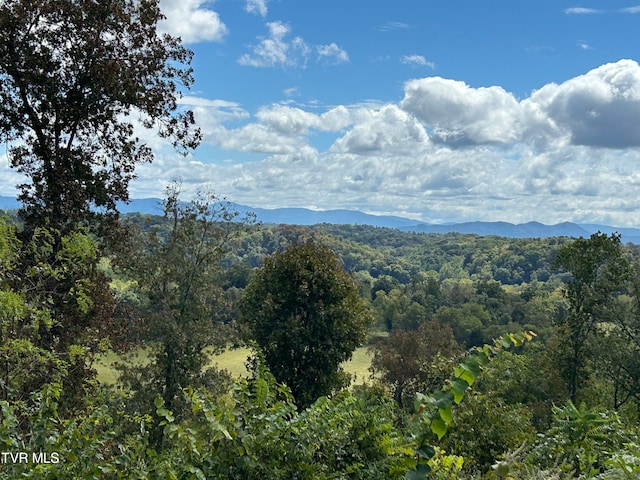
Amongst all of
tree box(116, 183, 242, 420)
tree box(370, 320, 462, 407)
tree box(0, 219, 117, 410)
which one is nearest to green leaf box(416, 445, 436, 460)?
tree box(0, 219, 117, 410)

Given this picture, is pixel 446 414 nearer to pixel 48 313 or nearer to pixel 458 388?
pixel 458 388

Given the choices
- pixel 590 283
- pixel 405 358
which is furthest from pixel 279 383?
Result: pixel 405 358

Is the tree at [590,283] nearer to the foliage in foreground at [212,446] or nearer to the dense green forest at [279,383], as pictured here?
the dense green forest at [279,383]

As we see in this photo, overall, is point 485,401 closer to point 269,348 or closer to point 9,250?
point 269,348

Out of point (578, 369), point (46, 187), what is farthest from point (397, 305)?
point (46, 187)

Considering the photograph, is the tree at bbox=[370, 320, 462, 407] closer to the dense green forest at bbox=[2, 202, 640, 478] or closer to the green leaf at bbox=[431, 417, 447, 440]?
the dense green forest at bbox=[2, 202, 640, 478]

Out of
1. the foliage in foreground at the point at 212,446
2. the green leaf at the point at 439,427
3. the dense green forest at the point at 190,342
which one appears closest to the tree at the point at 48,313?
the dense green forest at the point at 190,342

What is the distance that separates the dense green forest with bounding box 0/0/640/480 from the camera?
13.0 ft

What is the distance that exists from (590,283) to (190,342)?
57.2 feet

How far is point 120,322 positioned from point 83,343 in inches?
101

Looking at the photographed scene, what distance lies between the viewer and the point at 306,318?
1792cm

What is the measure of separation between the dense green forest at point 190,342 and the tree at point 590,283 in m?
0.09

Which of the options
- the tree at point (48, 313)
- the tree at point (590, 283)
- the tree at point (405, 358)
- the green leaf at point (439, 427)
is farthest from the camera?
the tree at point (405, 358)

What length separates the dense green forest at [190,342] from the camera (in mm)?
3957
